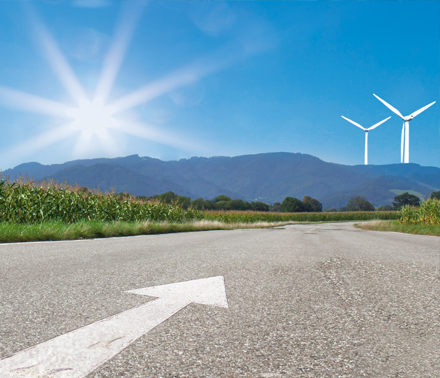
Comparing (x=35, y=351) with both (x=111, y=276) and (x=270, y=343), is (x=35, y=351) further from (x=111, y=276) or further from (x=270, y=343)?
(x=111, y=276)

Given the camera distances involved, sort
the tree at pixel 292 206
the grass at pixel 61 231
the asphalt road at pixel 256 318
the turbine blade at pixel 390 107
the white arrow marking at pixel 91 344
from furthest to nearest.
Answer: the tree at pixel 292 206 → the turbine blade at pixel 390 107 → the grass at pixel 61 231 → the asphalt road at pixel 256 318 → the white arrow marking at pixel 91 344

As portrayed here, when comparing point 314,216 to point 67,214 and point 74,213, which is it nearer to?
point 74,213

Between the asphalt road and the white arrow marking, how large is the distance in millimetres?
63

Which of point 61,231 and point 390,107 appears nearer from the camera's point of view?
point 61,231

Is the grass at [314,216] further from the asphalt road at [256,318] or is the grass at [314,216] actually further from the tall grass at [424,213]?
the asphalt road at [256,318]

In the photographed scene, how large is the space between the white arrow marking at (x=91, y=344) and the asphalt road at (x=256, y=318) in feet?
0.21

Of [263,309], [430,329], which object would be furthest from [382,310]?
[263,309]

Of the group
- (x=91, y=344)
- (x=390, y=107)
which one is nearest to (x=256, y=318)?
(x=91, y=344)

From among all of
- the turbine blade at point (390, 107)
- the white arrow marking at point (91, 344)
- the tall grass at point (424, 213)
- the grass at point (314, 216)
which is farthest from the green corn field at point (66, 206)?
the turbine blade at point (390, 107)

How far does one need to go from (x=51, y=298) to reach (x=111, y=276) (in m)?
0.90

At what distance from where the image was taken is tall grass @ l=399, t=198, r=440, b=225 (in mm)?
21219

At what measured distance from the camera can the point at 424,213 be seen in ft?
72.5

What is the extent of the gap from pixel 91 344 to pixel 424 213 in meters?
24.6

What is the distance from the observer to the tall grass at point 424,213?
2122 cm
